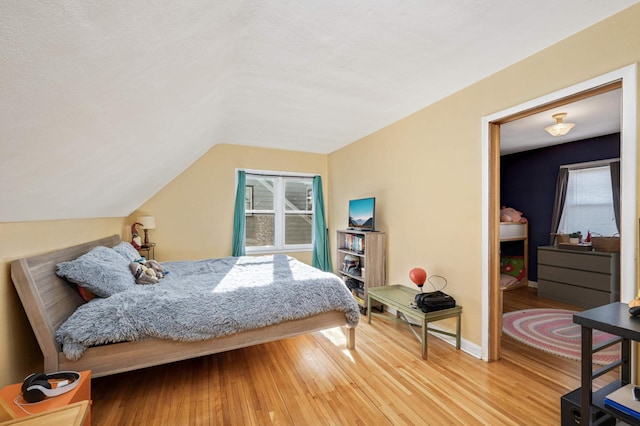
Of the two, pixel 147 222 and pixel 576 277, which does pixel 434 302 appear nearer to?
pixel 576 277

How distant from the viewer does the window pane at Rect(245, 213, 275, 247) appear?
4797mm

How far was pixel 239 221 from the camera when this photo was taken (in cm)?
446

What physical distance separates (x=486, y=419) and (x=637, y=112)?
2.02 metres

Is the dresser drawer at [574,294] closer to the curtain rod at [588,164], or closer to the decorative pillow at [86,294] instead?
the curtain rod at [588,164]

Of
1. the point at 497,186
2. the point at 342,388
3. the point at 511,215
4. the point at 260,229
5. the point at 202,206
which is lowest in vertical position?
the point at 342,388

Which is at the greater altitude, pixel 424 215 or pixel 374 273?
pixel 424 215

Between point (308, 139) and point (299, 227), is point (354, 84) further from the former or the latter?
point (299, 227)

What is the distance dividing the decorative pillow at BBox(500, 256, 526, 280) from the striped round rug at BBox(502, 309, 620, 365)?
4.28ft

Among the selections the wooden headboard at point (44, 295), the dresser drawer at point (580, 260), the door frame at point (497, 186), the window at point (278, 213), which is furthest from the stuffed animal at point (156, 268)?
the dresser drawer at point (580, 260)

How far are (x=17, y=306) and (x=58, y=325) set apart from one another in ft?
0.81

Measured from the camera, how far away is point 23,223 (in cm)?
171

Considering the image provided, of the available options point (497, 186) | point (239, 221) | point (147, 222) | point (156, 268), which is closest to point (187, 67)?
point (156, 268)

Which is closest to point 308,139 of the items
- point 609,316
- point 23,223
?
point 23,223

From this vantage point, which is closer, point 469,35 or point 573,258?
point 469,35
